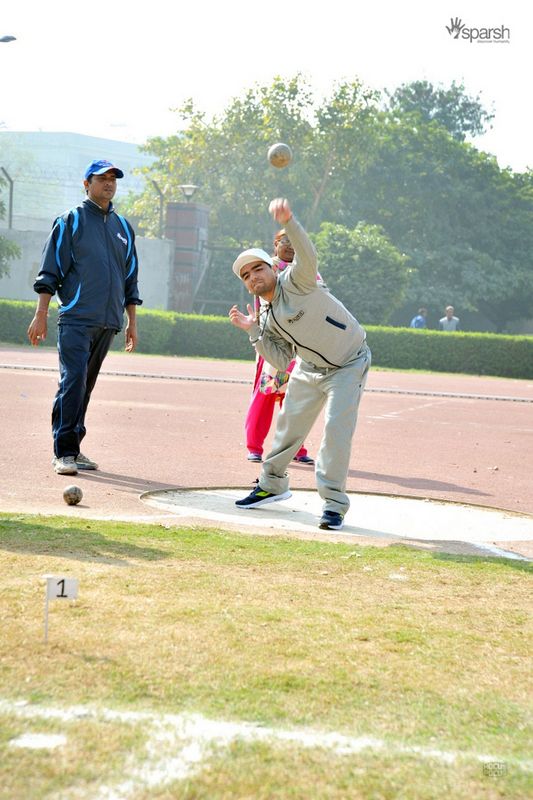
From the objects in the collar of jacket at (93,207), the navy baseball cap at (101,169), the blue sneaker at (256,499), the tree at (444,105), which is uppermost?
the tree at (444,105)

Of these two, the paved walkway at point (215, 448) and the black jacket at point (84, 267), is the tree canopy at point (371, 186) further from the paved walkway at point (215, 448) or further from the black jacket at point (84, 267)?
the black jacket at point (84, 267)

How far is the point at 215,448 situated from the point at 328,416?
3.91m

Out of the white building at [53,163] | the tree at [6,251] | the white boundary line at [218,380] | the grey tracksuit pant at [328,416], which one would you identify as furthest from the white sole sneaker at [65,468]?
the white building at [53,163]

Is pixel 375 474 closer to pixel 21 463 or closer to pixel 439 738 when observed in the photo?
pixel 21 463

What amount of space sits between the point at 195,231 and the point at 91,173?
34.0 meters

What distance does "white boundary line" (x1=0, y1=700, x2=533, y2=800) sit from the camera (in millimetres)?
2852

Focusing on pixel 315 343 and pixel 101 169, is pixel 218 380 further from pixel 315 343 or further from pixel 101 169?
pixel 315 343

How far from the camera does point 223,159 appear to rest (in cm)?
5597

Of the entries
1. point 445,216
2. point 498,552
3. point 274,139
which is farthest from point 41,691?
point 445,216

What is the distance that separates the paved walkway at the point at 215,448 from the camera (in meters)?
7.69

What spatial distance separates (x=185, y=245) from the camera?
139 feet

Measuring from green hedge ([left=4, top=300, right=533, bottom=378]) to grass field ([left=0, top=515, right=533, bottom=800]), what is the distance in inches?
1120

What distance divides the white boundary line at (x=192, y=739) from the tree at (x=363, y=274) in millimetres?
42467

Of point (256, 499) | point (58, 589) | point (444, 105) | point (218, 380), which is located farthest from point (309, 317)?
point (444, 105)
